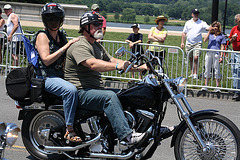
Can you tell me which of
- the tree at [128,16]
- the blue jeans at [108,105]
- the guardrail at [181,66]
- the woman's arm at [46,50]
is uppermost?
the woman's arm at [46,50]

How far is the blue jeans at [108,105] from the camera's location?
4.98 metres

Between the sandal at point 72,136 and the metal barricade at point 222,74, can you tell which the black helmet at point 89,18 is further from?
the metal barricade at point 222,74

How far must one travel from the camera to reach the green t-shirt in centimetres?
522

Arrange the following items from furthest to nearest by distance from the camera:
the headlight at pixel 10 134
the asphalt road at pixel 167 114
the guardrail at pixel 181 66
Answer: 1. the guardrail at pixel 181 66
2. the asphalt road at pixel 167 114
3. the headlight at pixel 10 134

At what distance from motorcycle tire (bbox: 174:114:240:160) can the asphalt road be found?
1.20 m

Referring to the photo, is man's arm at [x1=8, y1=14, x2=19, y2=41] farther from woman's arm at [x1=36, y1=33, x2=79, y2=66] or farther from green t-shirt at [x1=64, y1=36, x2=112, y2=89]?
green t-shirt at [x1=64, y1=36, x2=112, y2=89]

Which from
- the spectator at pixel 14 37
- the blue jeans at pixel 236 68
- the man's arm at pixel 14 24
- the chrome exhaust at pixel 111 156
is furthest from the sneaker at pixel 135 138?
the man's arm at pixel 14 24

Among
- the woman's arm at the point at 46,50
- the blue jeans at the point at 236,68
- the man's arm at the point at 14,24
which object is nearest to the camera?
the woman's arm at the point at 46,50

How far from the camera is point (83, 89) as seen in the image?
5.28 m

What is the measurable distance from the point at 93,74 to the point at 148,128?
3.07ft

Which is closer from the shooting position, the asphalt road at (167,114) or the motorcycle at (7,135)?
the motorcycle at (7,135)

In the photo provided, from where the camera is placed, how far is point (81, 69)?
530 cm

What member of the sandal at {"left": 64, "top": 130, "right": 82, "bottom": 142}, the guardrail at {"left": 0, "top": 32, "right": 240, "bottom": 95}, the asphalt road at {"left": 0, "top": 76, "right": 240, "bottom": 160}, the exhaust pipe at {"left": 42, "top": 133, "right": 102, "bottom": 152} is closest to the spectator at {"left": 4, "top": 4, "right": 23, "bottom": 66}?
the guardrail at {"left": 0, "top": 32, "right": 240, "bottom": 95}

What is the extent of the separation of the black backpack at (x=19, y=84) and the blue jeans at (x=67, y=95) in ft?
1.09
